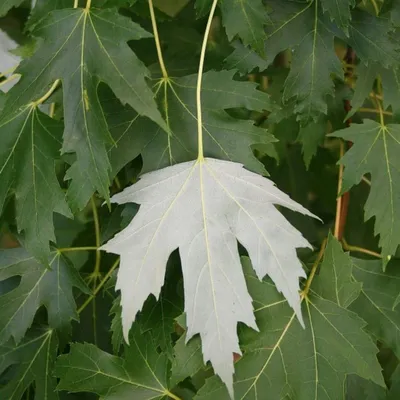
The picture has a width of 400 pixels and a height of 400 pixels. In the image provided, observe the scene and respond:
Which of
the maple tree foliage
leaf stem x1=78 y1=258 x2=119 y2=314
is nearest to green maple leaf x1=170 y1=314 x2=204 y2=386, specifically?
the maple tree foliage

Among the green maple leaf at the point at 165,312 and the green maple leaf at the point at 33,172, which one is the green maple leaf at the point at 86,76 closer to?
the green maple leaf at the point at 33,172

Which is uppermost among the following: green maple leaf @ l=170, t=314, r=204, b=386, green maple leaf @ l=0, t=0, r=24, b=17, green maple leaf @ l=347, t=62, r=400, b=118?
green maple leaf @ l=0, t=0, r=24, b=17

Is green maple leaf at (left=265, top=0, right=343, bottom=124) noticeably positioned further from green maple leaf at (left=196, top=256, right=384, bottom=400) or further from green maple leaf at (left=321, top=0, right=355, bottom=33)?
green maple leaf at (left=196, top=256, right=384, bottom=400)

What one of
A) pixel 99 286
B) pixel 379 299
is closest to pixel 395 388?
pixel 379 299

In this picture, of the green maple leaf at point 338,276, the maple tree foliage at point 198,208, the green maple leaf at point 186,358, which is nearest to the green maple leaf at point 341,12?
the maple tree foliage at point 198,208

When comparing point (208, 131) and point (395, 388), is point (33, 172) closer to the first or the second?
point (208, 131)

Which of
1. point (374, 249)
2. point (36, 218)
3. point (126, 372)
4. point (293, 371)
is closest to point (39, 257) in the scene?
point (36, 218)

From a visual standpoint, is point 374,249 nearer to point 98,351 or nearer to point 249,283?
point 249,283
